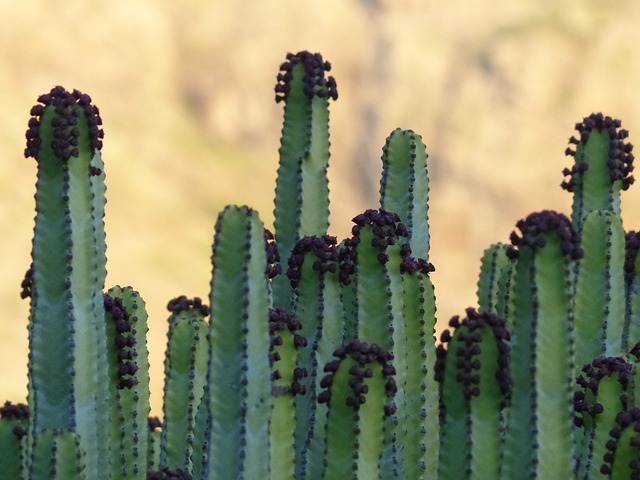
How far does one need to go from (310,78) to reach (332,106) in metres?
21.3

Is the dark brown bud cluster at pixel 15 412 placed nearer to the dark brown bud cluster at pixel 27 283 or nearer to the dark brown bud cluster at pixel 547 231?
the dark brown bud cluster at pixel 27 283

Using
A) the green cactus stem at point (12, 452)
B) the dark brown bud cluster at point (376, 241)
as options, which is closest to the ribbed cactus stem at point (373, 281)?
the dark brown bud cluster at point (376, 241)

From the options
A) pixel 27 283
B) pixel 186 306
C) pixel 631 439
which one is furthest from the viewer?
pixel 186 306

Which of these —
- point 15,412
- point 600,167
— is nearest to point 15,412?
point 15,412

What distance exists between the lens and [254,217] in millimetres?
5047

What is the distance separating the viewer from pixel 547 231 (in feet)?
16.2

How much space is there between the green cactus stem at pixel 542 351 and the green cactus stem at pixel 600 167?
2574mm

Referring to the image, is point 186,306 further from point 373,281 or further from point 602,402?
point 602,402

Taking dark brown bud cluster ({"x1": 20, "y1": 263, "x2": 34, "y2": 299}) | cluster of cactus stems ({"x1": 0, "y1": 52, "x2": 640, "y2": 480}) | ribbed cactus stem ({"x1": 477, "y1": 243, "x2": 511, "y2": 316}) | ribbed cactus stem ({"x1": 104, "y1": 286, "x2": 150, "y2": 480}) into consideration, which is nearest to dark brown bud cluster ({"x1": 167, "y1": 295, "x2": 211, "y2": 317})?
cluster of cactus stems ({"x1": 0, "y1": 52, "x2": 640, "y2": 480})

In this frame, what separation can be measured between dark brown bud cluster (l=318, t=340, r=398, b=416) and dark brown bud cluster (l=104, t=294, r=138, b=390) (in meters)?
1.35

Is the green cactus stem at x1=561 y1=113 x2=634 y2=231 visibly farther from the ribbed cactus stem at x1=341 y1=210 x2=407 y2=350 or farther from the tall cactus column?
the ribbed cactus stem at x1=341 y1=210 x2=407 y2=350

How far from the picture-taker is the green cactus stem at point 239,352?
5035mm

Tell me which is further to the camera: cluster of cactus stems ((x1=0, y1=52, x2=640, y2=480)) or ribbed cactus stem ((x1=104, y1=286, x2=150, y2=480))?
ribbed cactus stem ((x1=104, y1=286, x2=150, y2=480))

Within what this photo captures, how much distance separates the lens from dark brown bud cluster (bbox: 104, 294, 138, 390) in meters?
6.16
